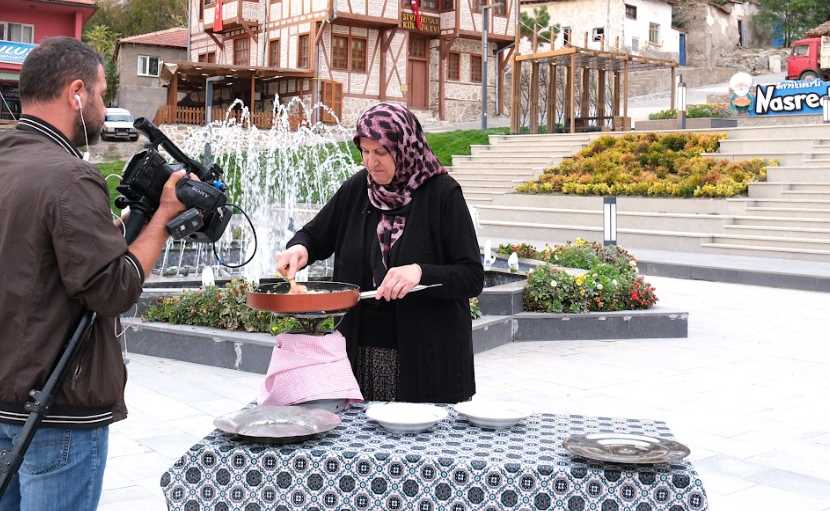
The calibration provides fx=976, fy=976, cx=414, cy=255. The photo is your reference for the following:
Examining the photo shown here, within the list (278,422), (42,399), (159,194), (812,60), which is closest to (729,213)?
(278,422)

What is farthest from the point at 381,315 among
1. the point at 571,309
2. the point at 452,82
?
the point at 452,82

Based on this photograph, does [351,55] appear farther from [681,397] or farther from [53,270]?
[53,270]

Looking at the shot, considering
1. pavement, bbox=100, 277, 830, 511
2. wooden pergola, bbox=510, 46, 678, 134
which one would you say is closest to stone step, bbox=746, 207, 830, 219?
pavement, bbox=100, 277, 830, 511

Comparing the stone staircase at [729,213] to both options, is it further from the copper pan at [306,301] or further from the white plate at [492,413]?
the copper pan at [306,301]

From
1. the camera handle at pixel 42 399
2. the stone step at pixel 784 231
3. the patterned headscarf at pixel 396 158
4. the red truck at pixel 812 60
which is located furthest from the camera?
the red truck at pixel 812 60

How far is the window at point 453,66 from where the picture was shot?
128ft

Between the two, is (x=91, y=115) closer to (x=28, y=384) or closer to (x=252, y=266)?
(x=28, y=384)

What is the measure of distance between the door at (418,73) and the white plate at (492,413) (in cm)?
→ 3538

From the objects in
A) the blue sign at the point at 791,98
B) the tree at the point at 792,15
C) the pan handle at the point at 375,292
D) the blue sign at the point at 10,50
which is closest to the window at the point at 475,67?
the blue sign at the point at 791,98

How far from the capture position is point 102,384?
2379mm

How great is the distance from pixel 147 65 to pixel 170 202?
42638 mm

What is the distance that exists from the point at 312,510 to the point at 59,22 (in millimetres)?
40370

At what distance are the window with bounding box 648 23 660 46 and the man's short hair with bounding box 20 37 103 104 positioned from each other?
5197 cm

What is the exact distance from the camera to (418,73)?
126 feet
